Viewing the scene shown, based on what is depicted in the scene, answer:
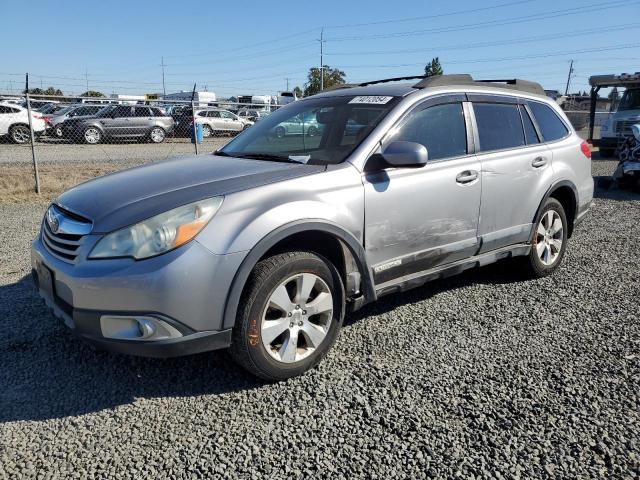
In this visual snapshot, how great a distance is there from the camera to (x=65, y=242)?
288 centimetres

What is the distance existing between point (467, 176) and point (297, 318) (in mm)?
1751

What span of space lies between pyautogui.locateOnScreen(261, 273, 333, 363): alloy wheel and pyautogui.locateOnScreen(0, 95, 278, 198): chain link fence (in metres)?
10.5

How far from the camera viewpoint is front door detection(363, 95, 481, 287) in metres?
3.35

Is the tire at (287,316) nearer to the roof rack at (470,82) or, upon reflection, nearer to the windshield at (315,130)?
the windshield at (315,130)

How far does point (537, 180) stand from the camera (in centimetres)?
450

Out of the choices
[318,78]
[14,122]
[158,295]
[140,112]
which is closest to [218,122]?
[140,112]

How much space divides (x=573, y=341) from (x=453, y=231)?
111cm

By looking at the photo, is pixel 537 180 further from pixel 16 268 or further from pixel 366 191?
pixel 16 268

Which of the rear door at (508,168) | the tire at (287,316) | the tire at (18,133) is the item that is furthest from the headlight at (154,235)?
the tire at (18,133)

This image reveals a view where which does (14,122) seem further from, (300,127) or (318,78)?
(318,78)

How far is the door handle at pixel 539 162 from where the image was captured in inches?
176

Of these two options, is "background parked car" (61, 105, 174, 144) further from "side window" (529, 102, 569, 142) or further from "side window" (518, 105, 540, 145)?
"side window" (518, 105, 540, 145)

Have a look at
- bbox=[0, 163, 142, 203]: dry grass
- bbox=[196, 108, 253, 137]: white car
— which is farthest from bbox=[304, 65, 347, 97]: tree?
bbox=[0, 163, 142, 203]: dry grass

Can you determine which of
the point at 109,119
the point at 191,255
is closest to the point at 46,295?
the point at 191,255
